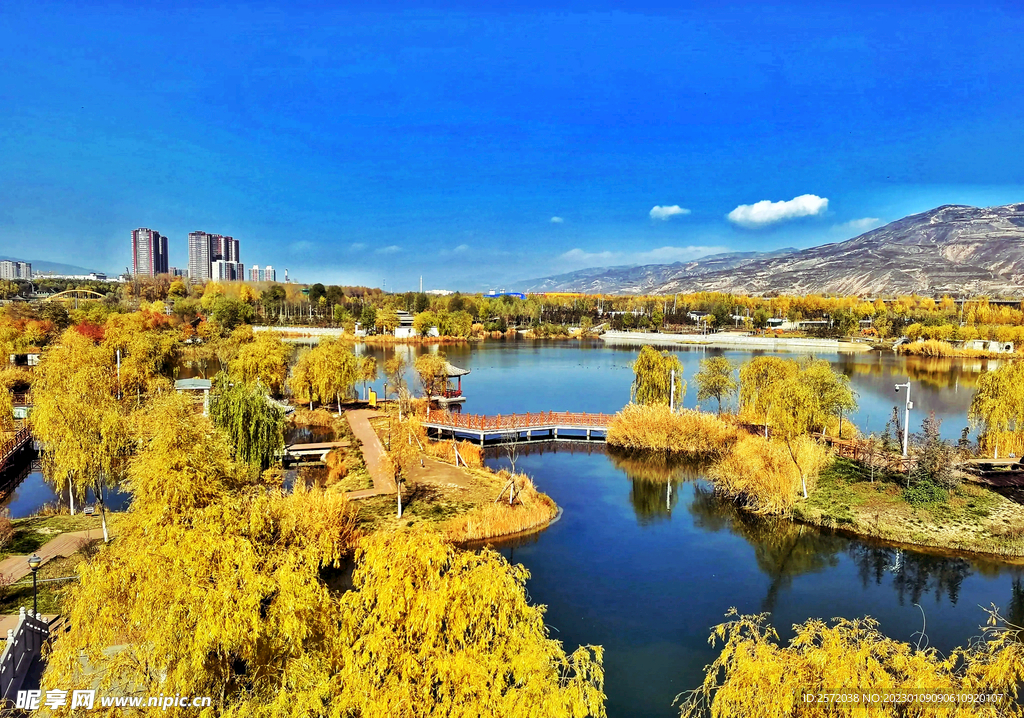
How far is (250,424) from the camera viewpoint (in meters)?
22.8

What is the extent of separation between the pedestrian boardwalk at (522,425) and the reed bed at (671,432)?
61.0 inches

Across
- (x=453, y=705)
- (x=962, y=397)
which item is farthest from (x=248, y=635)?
(x=962, y=397)

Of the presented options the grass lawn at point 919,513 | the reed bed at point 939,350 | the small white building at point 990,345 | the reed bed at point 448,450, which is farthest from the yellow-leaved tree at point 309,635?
the small white building at point 990,345

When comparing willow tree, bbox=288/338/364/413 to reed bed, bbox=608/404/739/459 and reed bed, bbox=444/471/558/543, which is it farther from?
reed bed, bbox=444/471/558/543

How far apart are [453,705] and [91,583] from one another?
4701 mm

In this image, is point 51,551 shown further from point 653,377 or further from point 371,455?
point 653,377

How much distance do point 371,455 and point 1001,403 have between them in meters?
27.2

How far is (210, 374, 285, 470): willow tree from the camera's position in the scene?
22.5 meters

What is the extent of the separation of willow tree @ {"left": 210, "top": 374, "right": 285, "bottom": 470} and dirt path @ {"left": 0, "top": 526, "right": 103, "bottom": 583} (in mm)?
5123

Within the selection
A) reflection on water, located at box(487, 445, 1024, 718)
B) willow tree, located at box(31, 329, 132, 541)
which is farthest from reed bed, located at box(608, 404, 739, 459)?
willow tree, located at box(31, 329, 132, 541)

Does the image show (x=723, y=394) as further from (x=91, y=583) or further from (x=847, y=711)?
(x=91, y=583)

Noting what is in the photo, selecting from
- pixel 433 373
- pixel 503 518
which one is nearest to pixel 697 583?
pixel 503 518

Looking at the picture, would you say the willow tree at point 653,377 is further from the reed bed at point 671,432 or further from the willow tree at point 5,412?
the willow tree at point 5,412

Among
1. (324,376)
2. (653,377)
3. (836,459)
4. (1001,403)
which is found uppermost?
(324,376)
